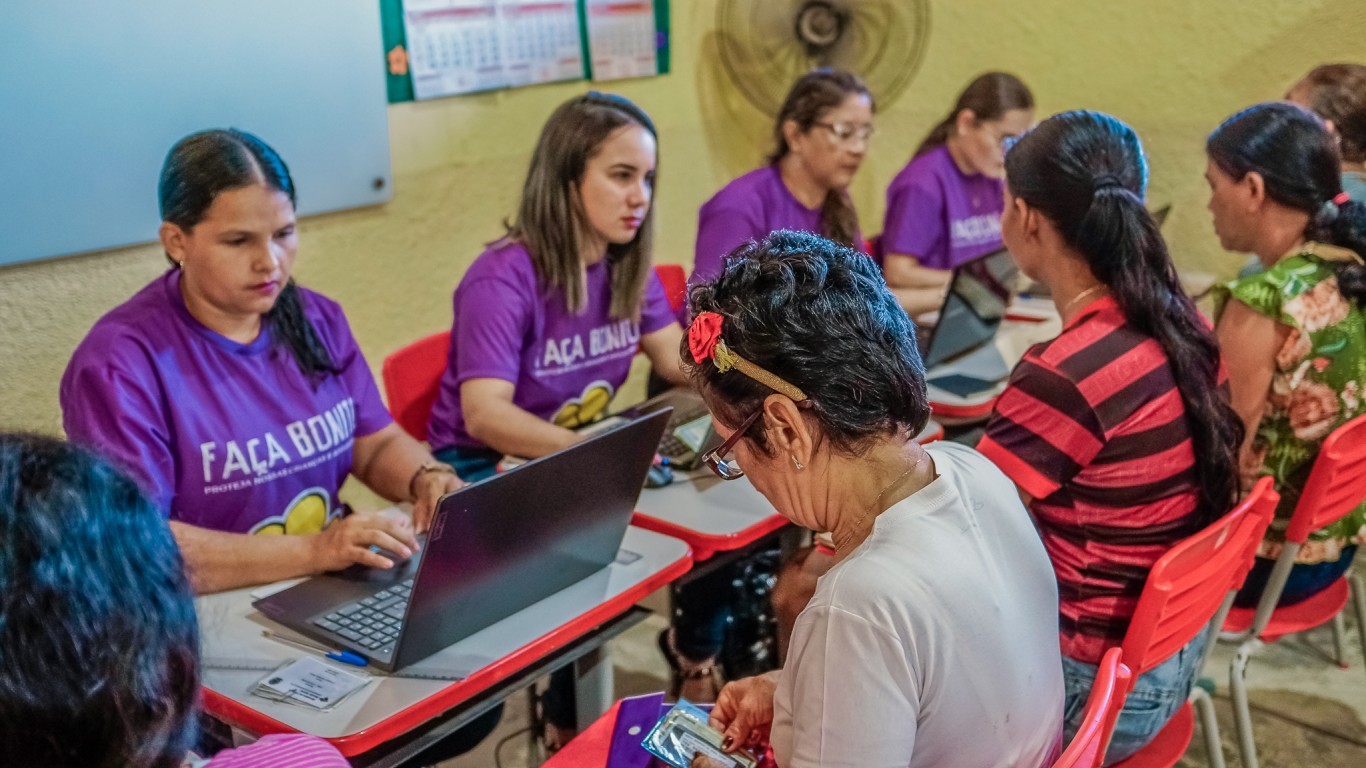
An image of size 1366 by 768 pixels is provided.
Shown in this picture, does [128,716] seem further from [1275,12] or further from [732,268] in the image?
[1275,12]

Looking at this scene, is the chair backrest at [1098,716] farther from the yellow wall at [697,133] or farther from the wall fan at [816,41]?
the wall fan at [816,41]

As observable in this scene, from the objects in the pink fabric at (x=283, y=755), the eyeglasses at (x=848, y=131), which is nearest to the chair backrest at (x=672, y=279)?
the eyeglasses at (x=848, y=131)

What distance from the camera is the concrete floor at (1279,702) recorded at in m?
2.34

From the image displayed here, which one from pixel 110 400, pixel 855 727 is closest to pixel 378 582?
pixel 110 400

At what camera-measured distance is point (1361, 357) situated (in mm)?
1950

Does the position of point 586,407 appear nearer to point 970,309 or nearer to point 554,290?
point 554,290

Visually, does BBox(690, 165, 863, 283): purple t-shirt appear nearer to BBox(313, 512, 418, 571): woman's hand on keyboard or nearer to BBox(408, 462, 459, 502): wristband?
BBox(408, 462, 459, 502): wristband

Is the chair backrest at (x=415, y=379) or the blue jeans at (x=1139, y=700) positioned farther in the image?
the chair backrest at (x=415, y=379)

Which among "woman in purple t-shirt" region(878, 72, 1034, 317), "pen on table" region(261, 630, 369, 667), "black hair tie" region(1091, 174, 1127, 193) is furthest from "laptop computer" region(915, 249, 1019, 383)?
"pen on table" region(261, 630, 369, 667)

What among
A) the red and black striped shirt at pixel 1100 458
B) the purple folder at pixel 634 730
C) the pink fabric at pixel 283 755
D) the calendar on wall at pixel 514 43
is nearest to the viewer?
the pink fabric at pixel 283 755

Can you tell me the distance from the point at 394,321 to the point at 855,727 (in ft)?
8.13

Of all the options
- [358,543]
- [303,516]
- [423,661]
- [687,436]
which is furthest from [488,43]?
[423,661]

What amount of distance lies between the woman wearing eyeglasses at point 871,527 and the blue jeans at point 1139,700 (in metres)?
0.46

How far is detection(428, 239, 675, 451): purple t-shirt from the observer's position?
2.15 m
